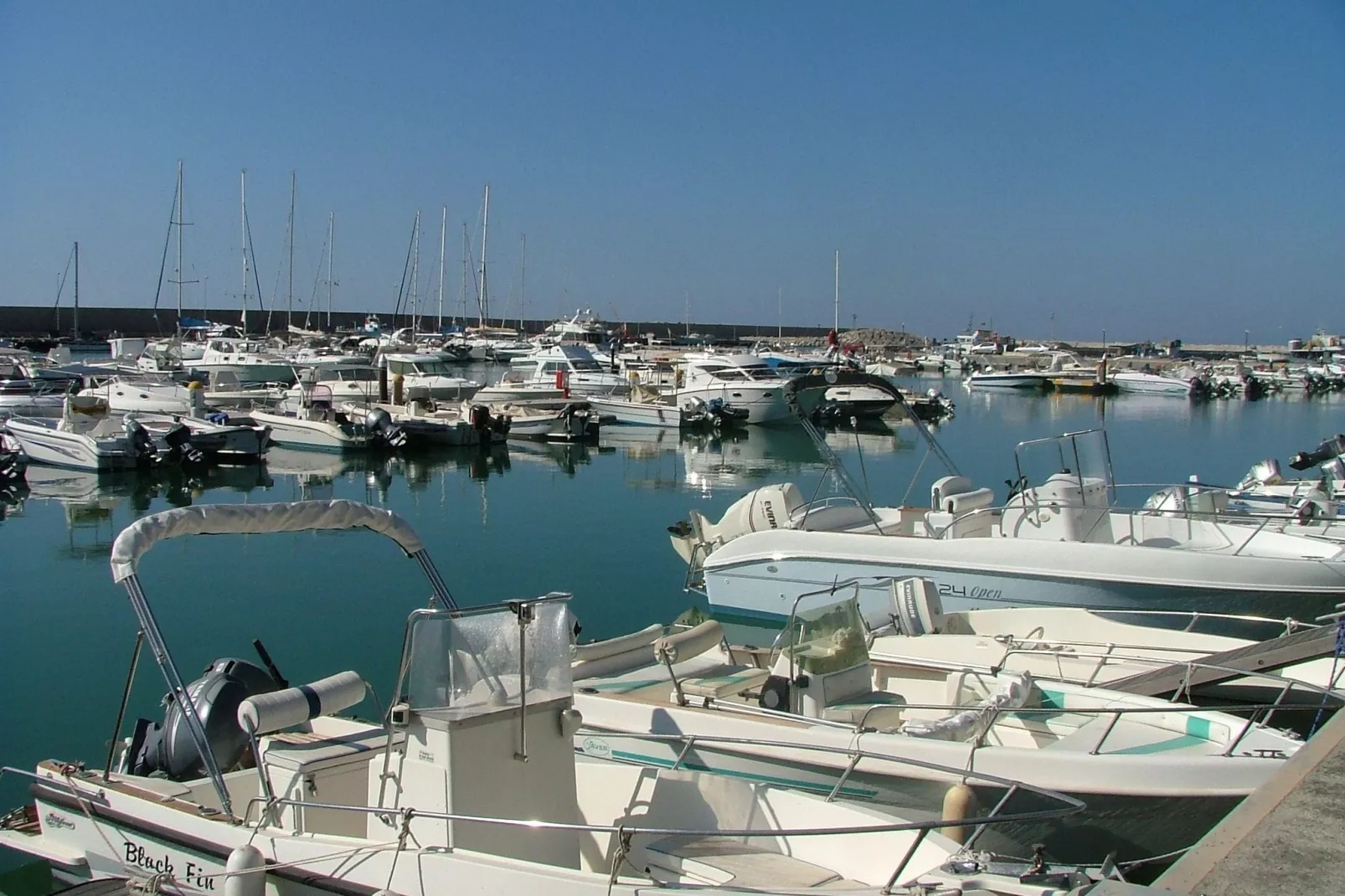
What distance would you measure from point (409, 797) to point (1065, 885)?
334cm

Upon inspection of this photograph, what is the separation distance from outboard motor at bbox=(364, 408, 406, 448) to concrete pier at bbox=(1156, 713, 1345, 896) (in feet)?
116

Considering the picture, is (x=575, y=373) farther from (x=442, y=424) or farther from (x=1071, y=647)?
(x=1071, y=647)

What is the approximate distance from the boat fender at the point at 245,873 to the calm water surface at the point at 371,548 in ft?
13.7

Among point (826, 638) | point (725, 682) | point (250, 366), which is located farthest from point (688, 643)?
point (250, 366)

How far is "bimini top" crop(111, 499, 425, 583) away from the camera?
24.4ft

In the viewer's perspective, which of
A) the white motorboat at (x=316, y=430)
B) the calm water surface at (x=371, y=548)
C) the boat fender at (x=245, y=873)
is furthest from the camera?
the white motorboat at (x=316, y=430)

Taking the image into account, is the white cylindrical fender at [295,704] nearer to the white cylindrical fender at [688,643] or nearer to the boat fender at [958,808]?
the white cylindrical fender at [688,643]

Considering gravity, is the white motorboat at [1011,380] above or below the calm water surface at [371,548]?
above

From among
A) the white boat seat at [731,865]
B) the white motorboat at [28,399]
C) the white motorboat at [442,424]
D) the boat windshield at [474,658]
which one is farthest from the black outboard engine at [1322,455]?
the white motorboat at [28,399]

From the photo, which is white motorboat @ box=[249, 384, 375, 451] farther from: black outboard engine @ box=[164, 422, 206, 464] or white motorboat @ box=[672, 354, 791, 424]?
white motorboat @ box=[672, 354, 791, 424]

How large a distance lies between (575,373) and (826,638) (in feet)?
160

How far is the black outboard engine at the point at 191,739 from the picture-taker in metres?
8.40

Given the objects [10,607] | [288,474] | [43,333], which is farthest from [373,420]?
[43,333]

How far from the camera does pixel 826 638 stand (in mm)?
9406
